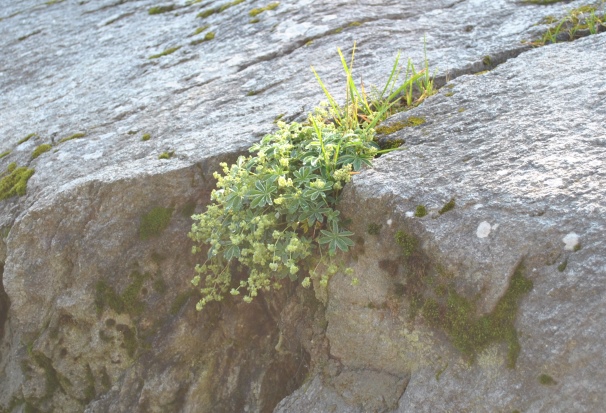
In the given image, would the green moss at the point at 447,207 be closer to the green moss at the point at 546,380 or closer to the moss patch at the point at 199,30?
the green moss at the point at 546,380

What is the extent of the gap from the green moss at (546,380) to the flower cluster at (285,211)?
1.03m

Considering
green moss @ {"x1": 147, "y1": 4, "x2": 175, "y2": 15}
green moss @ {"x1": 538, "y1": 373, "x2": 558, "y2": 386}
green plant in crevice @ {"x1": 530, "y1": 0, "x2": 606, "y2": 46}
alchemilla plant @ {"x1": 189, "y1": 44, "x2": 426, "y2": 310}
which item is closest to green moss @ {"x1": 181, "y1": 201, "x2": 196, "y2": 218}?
alchemilla plant @ {"x1": 189, "y1": 44, "x2": 426, "y2": 310}

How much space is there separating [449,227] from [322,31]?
10.5 feet

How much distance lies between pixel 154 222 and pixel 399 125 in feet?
5.29

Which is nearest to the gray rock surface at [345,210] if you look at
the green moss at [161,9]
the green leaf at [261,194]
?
the green leaf at [261,194]

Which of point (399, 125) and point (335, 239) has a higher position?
point (399, 125)

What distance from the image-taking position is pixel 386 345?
290 cm

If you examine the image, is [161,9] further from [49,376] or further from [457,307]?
[457,307]

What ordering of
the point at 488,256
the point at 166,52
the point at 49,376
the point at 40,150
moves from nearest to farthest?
the point at 488,256 < the point at 49,376 < the point at 40,150 < the point at 166,52

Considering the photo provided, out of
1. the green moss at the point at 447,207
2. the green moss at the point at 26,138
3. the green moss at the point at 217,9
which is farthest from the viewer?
the green moss at the point at 217,9

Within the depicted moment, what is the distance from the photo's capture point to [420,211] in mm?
2787

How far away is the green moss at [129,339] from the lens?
→ 365 cm

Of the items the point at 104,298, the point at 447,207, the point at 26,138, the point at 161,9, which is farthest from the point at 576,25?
the point at 161,9

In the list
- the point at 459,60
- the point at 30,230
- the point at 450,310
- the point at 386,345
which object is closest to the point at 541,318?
the point at 450,310
